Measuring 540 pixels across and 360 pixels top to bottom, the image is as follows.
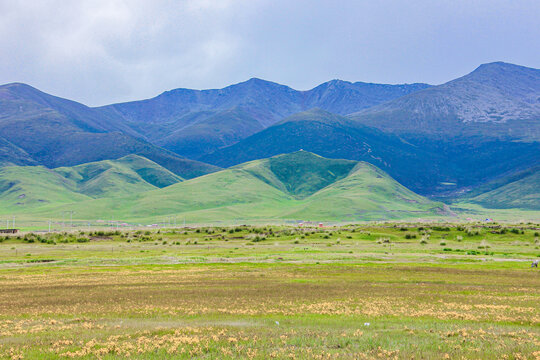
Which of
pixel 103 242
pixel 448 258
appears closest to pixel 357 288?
pixel 448 258

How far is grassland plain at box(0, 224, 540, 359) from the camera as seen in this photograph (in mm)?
18734

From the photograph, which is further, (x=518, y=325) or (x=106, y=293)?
(x=106, y=293)

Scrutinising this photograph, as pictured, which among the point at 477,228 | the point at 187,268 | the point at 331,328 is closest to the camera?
the point at 331,328

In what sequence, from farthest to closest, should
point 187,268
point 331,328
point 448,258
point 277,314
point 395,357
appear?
point 448,258 < point 187,268 < point 277,314 < point 331,328 < point 395,357

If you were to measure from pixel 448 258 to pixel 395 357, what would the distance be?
49824 millimetres

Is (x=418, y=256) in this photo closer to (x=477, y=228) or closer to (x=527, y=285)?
(x=527, y=285)

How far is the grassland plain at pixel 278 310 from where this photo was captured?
18.7m

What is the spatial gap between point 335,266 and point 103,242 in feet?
246

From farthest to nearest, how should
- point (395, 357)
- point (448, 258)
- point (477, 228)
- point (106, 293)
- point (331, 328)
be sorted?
point (477, 228), point (448, 258), point (106, 293), point (331, 328), point (395, 357)

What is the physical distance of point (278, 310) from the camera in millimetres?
27391

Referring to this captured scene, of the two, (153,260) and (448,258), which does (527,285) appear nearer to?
(448,258)

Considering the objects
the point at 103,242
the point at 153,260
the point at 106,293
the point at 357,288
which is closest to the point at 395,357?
A: the point at 357,288

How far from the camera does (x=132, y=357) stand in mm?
17875

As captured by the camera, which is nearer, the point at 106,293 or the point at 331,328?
the point at 331,328
